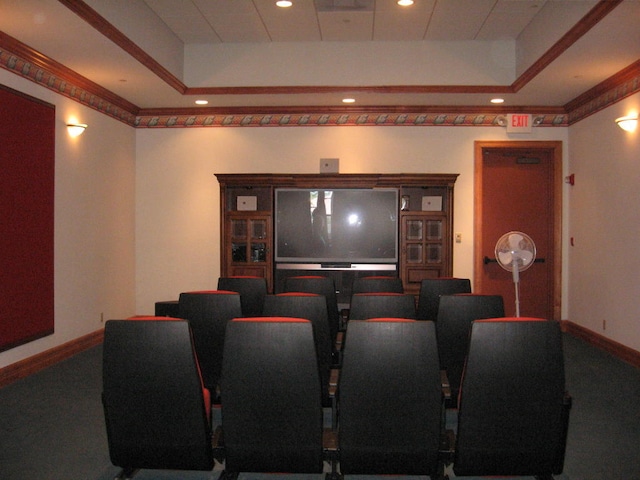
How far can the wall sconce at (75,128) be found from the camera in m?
6.36

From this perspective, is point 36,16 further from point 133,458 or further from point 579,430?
point 579,430

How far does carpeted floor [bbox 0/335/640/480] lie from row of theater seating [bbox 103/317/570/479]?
82 centimetres

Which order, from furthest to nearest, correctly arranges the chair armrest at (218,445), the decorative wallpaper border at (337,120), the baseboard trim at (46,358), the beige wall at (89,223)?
the decorative wallpaper border at (337,120) < the beige wall at (89,223) < the baseboard trim at (46,358) < the chair armrest at (218,445)

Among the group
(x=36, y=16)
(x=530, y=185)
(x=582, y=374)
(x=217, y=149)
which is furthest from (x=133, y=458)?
(x=530, y=185)

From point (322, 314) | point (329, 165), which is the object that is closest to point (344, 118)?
point (329, 165)

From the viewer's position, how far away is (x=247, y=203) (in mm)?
7961

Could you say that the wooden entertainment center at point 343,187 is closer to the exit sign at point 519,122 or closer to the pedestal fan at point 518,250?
the exit sign at point 519,122

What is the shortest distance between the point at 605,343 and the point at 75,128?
616cm

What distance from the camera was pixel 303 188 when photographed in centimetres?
793

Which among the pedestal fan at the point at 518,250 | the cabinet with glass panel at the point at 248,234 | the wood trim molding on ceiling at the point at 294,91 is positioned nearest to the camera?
the wood trim molding on ceiling at the point at 294,91

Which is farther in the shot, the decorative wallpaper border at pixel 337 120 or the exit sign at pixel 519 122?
the decorative wallpaper border at pixel 337 120

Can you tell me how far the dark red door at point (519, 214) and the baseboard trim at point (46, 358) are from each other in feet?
16.3

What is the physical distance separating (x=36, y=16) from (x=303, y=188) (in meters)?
3.96

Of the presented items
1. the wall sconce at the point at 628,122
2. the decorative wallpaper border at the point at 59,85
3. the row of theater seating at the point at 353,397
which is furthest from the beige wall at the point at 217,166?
the row of theater seating at the point at 353,397
